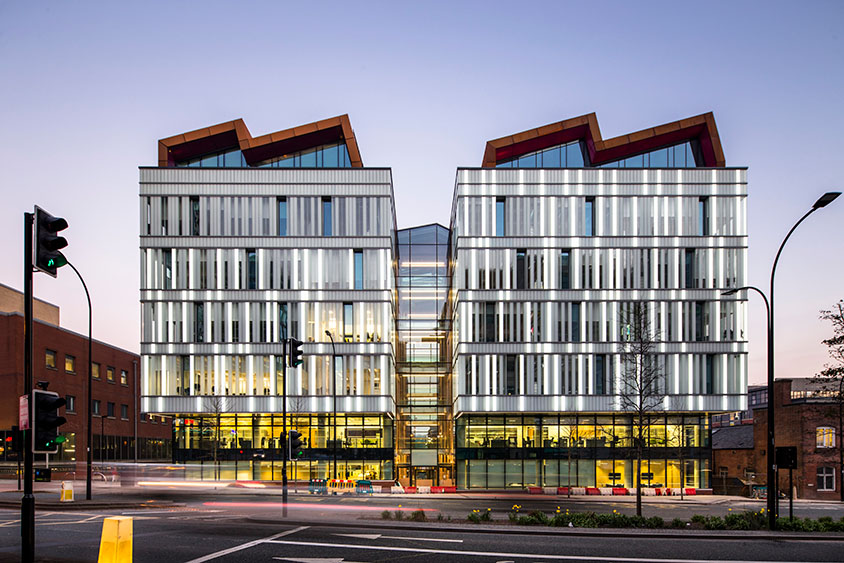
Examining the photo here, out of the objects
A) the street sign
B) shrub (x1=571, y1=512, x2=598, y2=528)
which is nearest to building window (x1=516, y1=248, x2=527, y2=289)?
shrub (x1=571, y1=512, x2=598, y2=528)

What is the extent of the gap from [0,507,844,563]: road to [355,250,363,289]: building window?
35.5m

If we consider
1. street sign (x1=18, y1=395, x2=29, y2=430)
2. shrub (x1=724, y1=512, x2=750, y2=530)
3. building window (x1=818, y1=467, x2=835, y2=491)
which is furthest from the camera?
building window (x1=818, y1=467, x2=835, y2=491)

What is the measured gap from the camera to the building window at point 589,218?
56750 millimetres

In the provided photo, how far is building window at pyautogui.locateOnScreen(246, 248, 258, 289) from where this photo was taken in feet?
186

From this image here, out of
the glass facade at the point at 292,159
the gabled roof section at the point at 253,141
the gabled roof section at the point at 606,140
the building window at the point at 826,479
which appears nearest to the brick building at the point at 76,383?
the gabled roof section at the point at 253,141

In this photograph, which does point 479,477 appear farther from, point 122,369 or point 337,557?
point 122,369

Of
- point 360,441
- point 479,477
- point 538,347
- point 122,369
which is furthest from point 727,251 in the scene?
point 122,369

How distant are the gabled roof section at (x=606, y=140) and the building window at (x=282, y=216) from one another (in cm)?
1648

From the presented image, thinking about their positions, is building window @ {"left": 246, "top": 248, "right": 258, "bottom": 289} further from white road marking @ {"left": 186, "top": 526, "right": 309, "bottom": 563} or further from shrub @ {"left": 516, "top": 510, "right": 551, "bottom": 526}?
shrub @ {"left": 516, "top": 510, "right": 551, "bottom": 526}

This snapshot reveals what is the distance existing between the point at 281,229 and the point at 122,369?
128 feet

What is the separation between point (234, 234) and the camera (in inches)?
2239

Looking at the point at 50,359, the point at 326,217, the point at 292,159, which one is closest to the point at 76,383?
the point at 50,359

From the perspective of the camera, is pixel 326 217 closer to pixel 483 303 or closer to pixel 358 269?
pixel 358 269

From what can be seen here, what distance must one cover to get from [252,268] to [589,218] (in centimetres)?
2721
